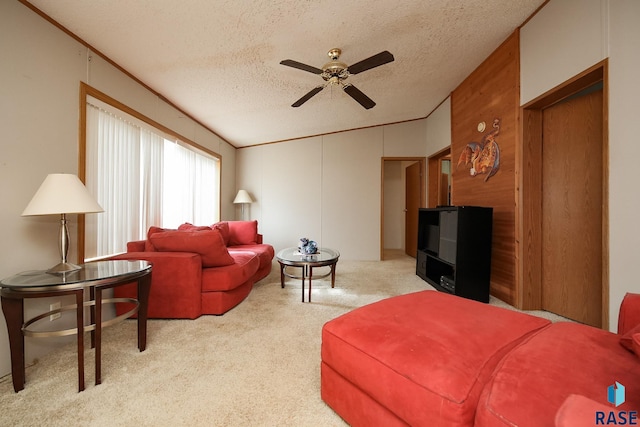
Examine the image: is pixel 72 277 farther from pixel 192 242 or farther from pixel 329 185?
pixel 329 185

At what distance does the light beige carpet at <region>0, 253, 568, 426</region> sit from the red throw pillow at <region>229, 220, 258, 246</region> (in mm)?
1793

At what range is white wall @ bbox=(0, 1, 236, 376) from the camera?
162 centimetres

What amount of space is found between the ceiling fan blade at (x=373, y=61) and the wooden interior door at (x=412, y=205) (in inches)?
132

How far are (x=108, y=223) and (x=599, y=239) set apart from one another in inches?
172

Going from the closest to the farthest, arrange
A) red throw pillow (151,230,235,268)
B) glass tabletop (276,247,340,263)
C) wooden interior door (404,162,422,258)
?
red throw pillow (151,230,235,268)
glass tabletop (276,247,340,263)
wooden interior door (404,162,422,258)

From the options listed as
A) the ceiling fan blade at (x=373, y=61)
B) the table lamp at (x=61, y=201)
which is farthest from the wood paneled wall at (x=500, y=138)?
the table lamp at (x=61, y=201)

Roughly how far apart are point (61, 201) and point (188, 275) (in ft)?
3.30

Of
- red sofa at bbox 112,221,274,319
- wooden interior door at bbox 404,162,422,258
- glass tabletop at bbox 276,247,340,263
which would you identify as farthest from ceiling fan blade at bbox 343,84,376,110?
wooden interior door at bbox 404,162,422,258

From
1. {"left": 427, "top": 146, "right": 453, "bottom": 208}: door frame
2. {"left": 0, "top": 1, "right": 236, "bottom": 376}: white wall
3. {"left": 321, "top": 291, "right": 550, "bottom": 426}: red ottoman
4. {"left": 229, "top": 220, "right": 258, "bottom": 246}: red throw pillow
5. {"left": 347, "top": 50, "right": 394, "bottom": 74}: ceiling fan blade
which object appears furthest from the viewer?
{"left": 427, "top": 146, "right": 453, "bottom": 208}: door frame

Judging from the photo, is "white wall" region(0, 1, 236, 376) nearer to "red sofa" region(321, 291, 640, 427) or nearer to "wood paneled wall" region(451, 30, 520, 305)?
"red sofa" region(321, 291, 640, 427)

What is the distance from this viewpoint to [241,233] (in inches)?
163

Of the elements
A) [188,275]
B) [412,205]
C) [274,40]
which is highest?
[274,40]

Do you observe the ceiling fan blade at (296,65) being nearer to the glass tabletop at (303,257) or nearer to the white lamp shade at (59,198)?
the white lamp shade at (59,198)

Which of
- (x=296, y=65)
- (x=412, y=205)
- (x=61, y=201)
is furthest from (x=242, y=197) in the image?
(x=61, y=201)
